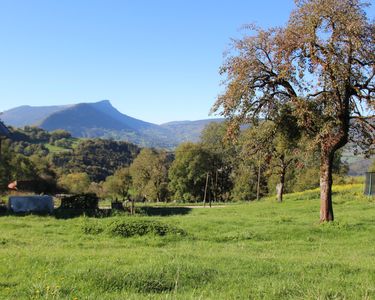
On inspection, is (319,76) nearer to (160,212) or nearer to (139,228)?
(139,228)

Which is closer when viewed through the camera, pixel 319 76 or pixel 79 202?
pixel 319 76

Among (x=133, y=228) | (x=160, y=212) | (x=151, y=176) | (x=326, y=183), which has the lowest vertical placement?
(x=160, y=212)

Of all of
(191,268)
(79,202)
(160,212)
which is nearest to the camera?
(191,268)

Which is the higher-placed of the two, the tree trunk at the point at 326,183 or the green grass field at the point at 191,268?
the tree trunk at the point at 326,183

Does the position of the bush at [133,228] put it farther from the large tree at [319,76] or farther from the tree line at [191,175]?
the tree line at [191,175]

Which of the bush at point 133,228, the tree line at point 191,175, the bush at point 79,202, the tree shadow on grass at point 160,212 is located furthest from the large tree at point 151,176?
the bush at point 133,228

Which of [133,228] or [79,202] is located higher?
[133,228]

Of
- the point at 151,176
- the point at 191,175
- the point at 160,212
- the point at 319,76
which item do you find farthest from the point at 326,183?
the point at 151,176

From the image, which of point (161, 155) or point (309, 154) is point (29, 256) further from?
point (161, 155)

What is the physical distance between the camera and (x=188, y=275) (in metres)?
7.90

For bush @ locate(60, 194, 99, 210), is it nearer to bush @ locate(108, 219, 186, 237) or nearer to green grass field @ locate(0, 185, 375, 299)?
green grass field @ locate(0, 185, 375, 299)

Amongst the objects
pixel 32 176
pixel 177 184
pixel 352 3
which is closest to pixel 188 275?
pixel 352 3

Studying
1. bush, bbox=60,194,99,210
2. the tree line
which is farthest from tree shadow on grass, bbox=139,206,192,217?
the tree line

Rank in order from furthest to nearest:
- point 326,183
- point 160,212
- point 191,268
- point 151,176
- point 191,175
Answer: point 151,176 < point 191,175 < point 160,212 < point 326,183 < point 191,268
